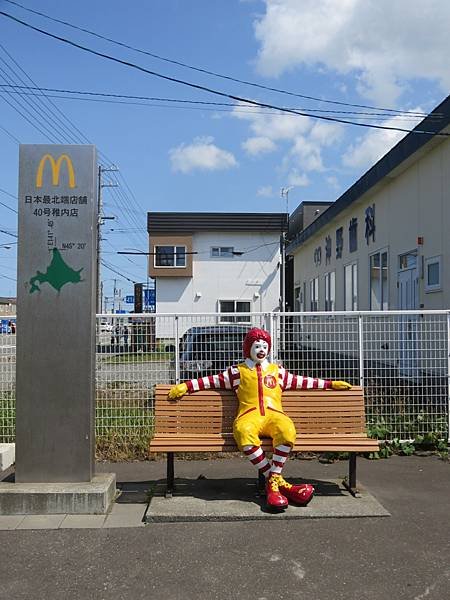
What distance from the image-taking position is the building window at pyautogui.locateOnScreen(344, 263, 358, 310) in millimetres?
18298

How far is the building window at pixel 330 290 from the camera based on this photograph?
21.7 metres

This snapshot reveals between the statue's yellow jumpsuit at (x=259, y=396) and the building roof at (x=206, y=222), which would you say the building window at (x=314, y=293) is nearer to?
the building roof at (x=206, y=222)

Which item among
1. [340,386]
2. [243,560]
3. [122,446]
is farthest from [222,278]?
[243,560]

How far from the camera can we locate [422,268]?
40.5 ft

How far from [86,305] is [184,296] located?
102ft

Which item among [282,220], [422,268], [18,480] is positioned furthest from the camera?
[282,220]

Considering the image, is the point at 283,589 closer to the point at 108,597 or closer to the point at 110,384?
the point at 108,597

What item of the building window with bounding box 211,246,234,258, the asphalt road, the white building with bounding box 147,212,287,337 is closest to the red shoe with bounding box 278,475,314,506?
the asphalt road

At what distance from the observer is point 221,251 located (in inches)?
1438

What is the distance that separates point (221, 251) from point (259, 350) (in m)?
31.2

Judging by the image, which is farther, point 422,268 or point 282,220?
point 282,220

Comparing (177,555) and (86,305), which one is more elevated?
(86,305)

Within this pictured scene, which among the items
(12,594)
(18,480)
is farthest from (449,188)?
(12,594)

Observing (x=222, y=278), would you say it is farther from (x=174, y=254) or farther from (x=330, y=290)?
(x=330, y=290)
